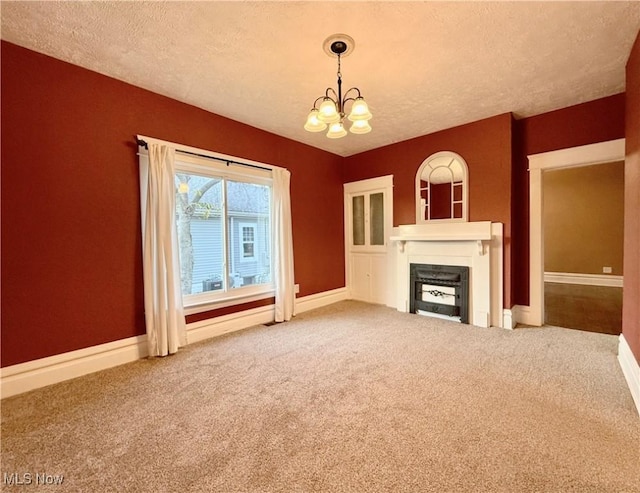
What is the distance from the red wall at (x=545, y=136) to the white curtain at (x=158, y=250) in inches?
164

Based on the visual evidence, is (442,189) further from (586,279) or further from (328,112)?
(586,279)

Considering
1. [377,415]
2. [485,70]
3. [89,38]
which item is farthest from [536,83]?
[89,38]

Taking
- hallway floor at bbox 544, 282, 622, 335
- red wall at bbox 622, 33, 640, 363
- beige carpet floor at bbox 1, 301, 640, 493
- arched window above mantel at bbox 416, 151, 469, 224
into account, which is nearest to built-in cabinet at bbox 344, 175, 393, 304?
arched window above mantel at bbox 416, 151, 469, 224

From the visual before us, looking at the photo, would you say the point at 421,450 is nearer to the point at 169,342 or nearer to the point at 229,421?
the point at 229,421

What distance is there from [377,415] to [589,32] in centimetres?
317

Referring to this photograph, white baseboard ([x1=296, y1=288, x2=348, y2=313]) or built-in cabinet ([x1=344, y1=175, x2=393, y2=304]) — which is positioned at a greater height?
built-in cabinet ([x1=344, y1=175, x2=393, y2=304])

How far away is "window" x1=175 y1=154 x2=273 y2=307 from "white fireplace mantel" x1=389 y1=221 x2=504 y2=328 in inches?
89.0

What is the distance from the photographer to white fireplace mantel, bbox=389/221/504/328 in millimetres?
3543

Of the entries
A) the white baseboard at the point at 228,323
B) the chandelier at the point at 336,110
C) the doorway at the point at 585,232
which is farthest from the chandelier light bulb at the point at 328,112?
the doorway at the point at 585,232

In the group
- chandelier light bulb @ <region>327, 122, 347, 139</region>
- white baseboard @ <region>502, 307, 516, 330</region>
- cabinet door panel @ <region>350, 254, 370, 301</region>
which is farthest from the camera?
cabinet door panel @ <region>350, 254, 370, 301</region>

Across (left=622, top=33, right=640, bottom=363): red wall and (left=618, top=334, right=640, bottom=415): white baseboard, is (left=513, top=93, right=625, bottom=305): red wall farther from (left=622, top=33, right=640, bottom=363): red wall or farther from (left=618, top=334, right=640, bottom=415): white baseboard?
(left=618, top=334, right=640, bottom=415): white baseboard

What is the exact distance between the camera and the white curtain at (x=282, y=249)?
3908 millimetres

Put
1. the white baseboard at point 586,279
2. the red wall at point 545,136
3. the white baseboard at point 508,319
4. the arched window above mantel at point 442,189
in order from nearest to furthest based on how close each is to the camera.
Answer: the red wall at point 545,136
the white baseboard at point 508,319
the arched window above mantel at point 442,189
the white baseboard at point 586,279

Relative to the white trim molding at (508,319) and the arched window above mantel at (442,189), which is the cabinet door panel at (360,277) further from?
the white trim molding at (508,319)
